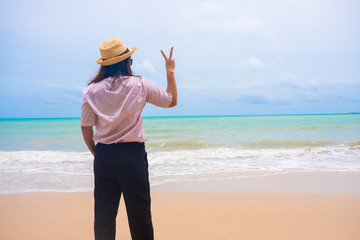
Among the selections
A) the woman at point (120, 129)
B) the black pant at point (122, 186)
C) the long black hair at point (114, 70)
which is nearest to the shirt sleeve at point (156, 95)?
the woman at point (120, 129)

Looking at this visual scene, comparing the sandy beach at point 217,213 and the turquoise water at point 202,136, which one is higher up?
the turquoise water at point 202,136

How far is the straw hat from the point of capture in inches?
69.6

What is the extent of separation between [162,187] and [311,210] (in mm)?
→ 2582

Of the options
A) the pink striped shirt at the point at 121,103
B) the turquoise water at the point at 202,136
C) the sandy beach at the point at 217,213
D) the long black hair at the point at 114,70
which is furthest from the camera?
the turquoise water at the point at 202,136

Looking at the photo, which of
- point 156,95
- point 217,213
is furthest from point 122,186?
point 217,213

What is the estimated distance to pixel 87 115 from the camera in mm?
1803

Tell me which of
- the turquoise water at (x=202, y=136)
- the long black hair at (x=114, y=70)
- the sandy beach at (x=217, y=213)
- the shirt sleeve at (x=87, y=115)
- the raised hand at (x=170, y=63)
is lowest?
the sandy beach at (x=217, y=213)

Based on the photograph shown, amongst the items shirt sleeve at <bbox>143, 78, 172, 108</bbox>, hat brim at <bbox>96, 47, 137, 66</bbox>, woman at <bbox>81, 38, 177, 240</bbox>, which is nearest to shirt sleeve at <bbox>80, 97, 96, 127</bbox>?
woman at <bbox>81, 38, 177, 240</bbox>

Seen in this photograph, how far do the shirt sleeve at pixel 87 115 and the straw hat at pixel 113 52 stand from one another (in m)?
0.28

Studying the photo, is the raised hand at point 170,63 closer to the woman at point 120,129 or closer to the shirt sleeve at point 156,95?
the woman at point 120,129

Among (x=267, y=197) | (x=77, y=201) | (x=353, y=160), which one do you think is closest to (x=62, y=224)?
(x=77, y=201)

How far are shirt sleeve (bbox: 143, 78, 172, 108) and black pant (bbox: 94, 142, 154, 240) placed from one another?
285 mm

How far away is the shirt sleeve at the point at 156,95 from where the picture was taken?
1.76 m

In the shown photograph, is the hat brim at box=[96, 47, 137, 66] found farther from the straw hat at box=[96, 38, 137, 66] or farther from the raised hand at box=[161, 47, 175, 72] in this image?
the raised hand at box=[161, 47, 175, 72]
